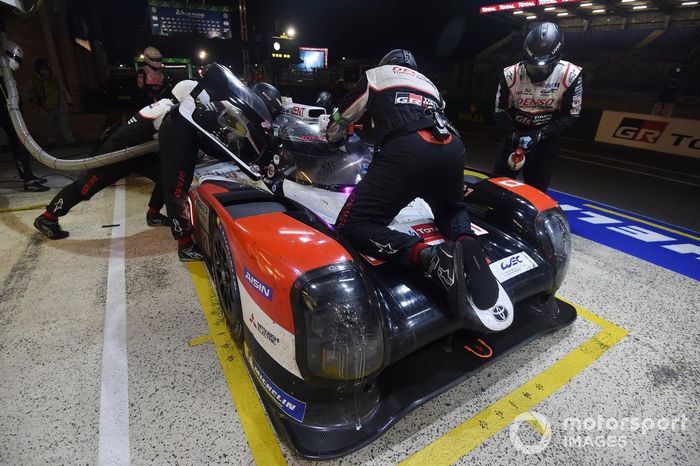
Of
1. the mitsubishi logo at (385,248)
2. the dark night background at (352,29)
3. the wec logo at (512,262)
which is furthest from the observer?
the dark night background at (352,29)

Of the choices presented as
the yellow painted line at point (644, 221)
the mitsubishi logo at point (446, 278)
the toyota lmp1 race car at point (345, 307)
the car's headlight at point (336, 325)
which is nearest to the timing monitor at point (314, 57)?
the yellow painted line at point (644, 221)

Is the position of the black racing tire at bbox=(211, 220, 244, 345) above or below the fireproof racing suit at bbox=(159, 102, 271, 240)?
below

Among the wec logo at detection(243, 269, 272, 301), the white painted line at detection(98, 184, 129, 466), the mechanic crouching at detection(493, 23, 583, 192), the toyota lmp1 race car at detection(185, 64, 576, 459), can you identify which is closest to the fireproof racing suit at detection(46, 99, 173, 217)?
the white painted line at detection(98, 184, 129, 466)

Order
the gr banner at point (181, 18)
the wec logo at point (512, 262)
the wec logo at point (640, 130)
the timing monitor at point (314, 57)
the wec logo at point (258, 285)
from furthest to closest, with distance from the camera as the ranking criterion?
1. the timing monitor at point (314, 57)
2. the gr banner at point (181, 18)
3. the wec logo at point (640, 130)
4. the wec logo at point (512, 262)
5. the wec logo at point (258, 285)

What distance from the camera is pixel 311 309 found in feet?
4.31

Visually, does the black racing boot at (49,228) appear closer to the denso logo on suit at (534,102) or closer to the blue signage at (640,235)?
the denso logo on suit at (534,102)

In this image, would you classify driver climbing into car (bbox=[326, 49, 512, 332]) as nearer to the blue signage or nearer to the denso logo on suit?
the denso logo on suit

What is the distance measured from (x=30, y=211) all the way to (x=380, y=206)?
4323mm

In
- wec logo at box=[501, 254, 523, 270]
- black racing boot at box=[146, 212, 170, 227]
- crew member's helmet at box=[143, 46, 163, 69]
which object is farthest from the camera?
crew member's helmet at box=[143, 46, 163, 69]

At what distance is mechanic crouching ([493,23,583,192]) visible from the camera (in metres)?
3.18

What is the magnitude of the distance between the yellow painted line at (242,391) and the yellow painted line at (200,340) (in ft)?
0.11

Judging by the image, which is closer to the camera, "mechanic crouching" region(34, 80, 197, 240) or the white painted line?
the white painted line

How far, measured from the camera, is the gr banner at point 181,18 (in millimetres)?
19047

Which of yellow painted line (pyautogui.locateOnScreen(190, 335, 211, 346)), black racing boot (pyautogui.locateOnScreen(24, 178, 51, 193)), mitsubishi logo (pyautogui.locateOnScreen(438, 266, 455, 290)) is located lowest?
yellow painted line (pyautogui.locateOnScreen(190, 335, 211, 346))
